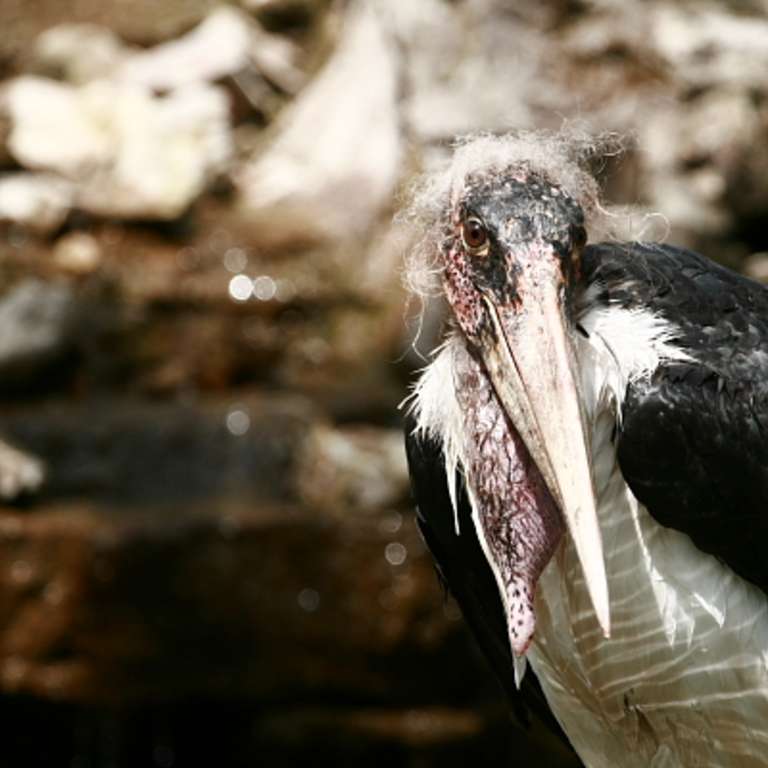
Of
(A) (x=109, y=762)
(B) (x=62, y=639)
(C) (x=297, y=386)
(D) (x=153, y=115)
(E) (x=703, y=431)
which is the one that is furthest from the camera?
(D) (x=153, y=115)

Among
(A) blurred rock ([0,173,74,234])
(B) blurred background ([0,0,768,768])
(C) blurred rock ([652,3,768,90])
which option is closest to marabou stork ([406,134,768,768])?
(B) blurred background ([0,0,768,768])

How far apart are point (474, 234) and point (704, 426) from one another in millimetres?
567

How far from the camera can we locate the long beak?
296 centimetres

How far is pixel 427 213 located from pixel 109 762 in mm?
5403

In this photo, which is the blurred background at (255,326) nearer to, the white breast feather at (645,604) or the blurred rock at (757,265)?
the blurred rock at (757,265)

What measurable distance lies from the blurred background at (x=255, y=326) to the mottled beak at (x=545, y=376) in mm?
3977

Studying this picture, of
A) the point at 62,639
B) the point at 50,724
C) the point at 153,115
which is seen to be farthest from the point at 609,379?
the point at 153,115

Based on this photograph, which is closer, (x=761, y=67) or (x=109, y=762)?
(x=109, y=762)

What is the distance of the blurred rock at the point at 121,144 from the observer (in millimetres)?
10477

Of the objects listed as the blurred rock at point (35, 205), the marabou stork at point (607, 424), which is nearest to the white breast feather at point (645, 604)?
the marabou stork at point (607, 424)

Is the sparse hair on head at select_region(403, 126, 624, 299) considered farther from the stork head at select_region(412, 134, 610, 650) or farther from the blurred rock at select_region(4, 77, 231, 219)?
the blurred rock at select_region(4, 77, 231, 219)

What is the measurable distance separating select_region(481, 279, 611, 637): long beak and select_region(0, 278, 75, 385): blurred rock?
21.5 feet

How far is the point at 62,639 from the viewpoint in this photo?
302 inches

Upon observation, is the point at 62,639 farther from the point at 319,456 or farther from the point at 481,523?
the point at 481,523
